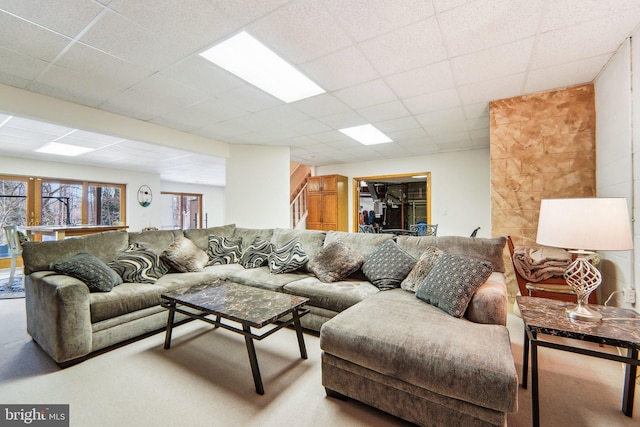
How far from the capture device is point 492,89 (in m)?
2.91

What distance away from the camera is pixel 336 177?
668 cm

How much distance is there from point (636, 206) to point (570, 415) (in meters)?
1.57

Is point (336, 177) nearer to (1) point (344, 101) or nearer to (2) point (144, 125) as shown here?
(1) point (344, 101)

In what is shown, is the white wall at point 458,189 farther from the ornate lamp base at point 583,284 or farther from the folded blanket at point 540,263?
the ornate lamp base at point 583,284

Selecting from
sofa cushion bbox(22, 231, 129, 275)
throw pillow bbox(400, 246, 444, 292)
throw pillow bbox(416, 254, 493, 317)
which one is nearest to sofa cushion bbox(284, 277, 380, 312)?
throw pillow bbox(400, 246, 444, 292)

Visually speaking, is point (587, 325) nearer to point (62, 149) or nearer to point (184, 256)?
point (184, 256)

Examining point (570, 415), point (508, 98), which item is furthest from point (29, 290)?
point (508, 98)

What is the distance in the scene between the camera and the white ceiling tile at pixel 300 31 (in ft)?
5.73

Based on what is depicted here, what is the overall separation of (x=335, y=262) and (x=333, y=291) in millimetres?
428

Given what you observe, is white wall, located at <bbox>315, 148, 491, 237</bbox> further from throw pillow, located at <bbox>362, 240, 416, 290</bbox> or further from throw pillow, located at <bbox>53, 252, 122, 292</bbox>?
throw pillow, located at <bbox>53, 252, 122, 292</bbox>

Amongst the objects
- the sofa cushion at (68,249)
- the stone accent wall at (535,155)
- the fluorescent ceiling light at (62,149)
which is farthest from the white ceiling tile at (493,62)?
the fluorescent ceiling light at (62,149)

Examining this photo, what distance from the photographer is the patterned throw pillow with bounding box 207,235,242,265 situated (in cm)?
357

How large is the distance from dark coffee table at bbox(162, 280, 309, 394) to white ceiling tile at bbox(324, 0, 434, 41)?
2.05m

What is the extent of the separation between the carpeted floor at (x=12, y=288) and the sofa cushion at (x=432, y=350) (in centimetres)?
476
